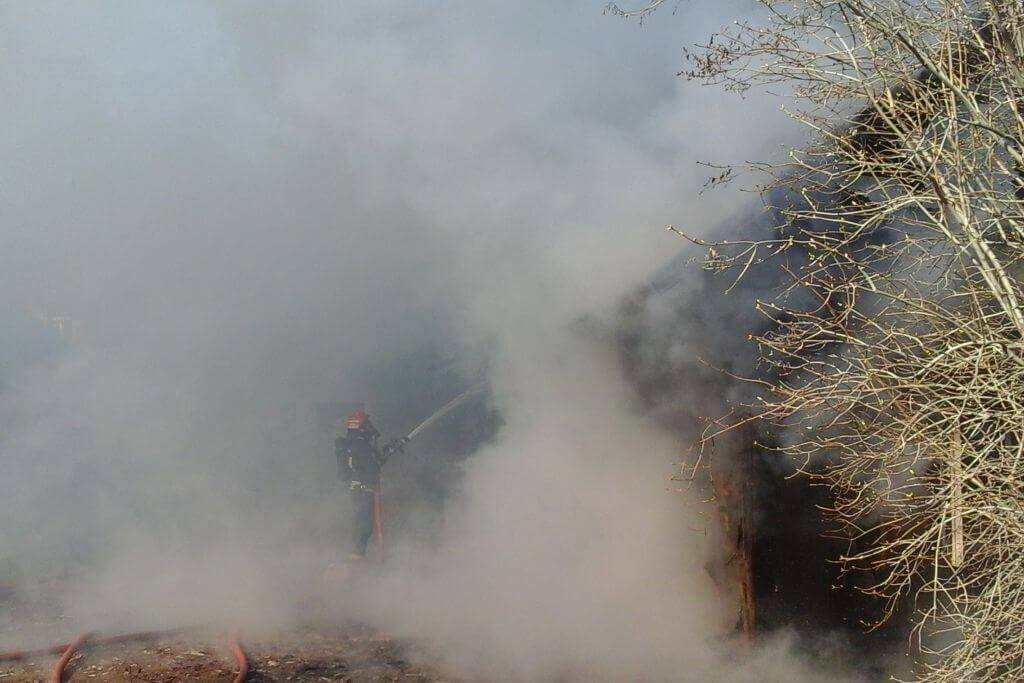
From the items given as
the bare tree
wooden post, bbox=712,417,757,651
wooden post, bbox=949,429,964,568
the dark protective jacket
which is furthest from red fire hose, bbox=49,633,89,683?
wooden post, bbox=949,429,964,568

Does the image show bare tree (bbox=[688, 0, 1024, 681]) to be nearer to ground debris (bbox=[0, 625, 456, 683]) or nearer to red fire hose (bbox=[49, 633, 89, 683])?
ground debris (bbox=[0, 625, 456, 683])

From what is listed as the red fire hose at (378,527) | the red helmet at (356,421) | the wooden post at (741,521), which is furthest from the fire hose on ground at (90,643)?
the wooden post at (741,521)

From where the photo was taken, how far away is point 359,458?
799 centimetres

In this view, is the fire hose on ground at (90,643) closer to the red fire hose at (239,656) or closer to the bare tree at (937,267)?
the red fire hose at (239,656)

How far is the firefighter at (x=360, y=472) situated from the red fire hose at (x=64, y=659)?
238cm

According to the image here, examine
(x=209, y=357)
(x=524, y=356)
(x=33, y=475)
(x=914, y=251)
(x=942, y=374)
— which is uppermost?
(x=209, y=357)

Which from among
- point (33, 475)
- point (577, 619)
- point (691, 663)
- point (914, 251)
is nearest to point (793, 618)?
point (691, 663)

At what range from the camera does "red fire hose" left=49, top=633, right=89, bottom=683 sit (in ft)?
16.9

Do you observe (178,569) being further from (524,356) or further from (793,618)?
(793,618)

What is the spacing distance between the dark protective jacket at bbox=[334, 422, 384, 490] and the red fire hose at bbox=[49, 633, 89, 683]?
8.38 ft

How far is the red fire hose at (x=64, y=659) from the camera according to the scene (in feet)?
16.9

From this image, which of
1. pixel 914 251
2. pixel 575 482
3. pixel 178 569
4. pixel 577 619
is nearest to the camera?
pixel 914 251

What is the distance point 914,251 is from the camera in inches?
171

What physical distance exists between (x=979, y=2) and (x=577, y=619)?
427cm
